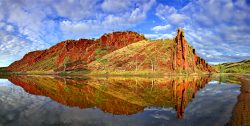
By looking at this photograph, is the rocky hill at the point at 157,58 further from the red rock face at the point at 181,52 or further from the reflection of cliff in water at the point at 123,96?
the reflection of cliff in water at the point at 123,96

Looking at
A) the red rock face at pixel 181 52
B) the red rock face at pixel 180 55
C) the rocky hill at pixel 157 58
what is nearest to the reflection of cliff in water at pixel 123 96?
the red rock face at pixel 180 55

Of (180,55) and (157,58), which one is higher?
(180,55)

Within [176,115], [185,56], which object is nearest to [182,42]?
[185,56]

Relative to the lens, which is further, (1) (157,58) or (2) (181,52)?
(1) (157,58)

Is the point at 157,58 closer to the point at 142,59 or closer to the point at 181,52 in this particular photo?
the point at 142,59

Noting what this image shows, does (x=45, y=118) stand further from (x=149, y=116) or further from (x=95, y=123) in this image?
(x=149, y=116)

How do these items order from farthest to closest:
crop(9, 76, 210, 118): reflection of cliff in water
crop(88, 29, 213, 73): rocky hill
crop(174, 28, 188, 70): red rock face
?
1. crop(88, 29, 213, 73): rocky hill
2. crop(174, 28, 188, 70): red rock face
3. crop(9, 76, 210, 118): reflection of cliff in water

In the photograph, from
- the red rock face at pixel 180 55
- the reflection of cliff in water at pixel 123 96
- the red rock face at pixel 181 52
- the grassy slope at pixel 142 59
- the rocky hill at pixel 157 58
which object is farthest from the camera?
the grassy slope at pixel 142 59

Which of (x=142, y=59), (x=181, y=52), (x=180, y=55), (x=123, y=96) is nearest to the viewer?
(x=123, y=96)

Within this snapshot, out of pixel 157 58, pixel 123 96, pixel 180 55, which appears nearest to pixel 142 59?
pixel 157 58

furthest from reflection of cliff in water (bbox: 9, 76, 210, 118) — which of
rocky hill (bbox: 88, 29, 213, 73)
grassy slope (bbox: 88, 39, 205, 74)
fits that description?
rocky hill (bbox: 88, 29, 213, 73)

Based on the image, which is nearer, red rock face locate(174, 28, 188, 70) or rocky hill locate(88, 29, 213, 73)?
red rock face locate(174, 28, 188, 70)

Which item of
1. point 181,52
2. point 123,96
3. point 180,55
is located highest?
point 181,52

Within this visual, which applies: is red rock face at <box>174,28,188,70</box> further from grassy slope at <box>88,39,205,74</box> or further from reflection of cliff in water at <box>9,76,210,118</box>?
reflection of cliff in water at <box>9,76,210,118</box>
